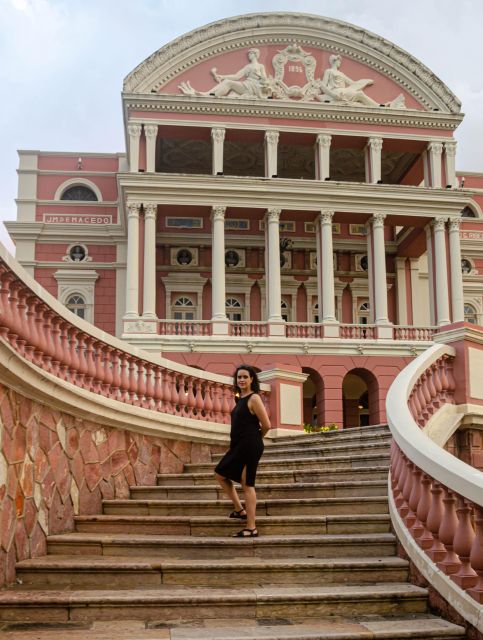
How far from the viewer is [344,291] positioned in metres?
31.9

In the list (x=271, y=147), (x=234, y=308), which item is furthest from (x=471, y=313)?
(x=271, y=147)

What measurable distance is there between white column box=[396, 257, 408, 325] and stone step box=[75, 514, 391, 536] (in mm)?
24517

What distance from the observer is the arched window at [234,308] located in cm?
3081

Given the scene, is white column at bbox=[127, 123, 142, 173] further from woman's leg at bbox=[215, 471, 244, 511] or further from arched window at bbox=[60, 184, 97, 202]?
woman's leg at bbox=[215, 471, 244, 511]

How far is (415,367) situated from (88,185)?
24.2 m

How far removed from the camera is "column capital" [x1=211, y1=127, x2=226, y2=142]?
91.5 feet

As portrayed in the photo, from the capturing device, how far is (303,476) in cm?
880

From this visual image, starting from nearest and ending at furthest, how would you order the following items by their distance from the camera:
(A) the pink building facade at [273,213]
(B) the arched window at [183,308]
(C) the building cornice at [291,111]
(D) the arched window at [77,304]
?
(A) the pink building facade at [273,213] < (C) the building cornice at [291,111] < (D) the arched window at [77,304] < (B) the arched window at [183,308]

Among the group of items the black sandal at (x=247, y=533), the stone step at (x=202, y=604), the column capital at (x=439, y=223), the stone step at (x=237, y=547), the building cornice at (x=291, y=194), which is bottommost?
the stone step at (x=202, y=604)

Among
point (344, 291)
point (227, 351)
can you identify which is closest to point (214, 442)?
point (227, 351)

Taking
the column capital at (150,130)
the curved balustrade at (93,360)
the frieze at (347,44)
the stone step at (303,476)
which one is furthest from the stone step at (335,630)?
the frieze at (347,44)

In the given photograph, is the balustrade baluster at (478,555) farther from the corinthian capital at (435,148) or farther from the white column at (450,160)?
the corinthian capital at (435,148)

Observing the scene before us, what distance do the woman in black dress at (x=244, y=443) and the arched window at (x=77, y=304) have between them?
23.3m

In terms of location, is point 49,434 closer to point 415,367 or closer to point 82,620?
point 82,620
